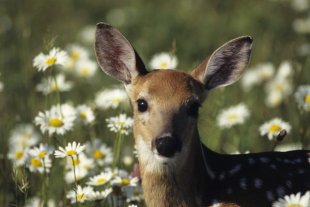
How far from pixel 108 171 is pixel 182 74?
955 mm

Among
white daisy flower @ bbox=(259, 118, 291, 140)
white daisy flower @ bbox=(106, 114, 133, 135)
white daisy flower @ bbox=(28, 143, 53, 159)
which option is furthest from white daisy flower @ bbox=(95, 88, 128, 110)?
white daisy flower @ bbox=(259, 118, 291, 140)

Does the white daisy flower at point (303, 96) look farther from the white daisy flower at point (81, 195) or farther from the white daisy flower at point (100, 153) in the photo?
the white daisy flower at point (81, 195)

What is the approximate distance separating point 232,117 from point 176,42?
324 centimetres

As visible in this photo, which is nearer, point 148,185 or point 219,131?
point 148,185

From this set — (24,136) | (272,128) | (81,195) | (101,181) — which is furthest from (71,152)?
(272,128)

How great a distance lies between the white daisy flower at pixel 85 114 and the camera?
6.11m

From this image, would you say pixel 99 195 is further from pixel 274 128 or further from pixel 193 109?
pixel 274 128

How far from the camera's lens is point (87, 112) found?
6.20 metres

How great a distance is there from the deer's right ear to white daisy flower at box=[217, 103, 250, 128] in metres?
1.40

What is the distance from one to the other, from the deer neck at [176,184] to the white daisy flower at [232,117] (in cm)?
157

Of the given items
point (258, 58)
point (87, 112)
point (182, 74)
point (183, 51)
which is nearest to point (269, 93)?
point (258, 58)

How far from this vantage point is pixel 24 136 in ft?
21.6

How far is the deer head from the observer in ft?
16.0

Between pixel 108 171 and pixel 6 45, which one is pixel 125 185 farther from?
pixel 6 45
